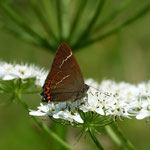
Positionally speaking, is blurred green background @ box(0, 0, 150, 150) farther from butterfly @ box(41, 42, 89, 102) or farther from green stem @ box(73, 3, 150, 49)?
butterfly @ box(41, 42, 89, 102)

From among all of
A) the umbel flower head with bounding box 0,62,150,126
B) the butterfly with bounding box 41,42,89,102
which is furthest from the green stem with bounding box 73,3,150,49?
the butterfly with bounding box 41,42,89,102

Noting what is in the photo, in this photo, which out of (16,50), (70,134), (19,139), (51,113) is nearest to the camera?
(51,113)

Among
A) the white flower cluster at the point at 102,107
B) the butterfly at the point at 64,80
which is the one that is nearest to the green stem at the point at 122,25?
the white flower cluster at the point at 102,107

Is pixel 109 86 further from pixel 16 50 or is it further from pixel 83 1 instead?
pixel 16 50

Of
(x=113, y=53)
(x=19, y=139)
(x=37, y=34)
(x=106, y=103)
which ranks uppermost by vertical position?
(x=113, y=53)

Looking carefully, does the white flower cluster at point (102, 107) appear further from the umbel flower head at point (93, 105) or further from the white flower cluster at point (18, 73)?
the white flower cluster at point (18, 73)

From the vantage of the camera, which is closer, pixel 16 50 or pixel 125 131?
pixel 125 131

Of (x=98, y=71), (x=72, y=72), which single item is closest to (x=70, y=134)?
(x=72, y=72)
